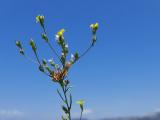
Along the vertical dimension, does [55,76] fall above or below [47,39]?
below

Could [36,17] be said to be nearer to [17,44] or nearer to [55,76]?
[17,44]

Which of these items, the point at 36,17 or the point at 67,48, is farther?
the point at 36,17

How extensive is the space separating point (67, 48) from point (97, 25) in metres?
1.04

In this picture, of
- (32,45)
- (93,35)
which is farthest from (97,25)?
(32,45)

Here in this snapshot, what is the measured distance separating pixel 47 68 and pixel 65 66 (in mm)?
503

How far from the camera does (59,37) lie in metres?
9.93

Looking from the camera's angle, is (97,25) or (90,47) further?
(97,25)

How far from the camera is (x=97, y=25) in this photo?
1026 centimetres

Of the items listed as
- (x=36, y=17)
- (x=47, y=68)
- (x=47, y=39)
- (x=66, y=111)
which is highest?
(x=36, y=17)

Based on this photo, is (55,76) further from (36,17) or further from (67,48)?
(36,17)

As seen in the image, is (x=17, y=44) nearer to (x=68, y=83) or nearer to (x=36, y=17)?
(x=36, y=17)

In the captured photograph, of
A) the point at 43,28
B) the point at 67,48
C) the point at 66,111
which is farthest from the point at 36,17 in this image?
the point at 66,111

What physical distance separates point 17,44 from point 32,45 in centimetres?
43

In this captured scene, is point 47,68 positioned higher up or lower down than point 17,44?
lower down
